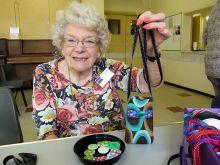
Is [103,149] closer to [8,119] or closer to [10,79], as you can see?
[8,119]

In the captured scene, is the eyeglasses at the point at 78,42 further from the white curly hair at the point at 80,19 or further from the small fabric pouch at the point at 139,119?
the small fabric pouch at the point at 139,119

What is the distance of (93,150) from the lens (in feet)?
2.43

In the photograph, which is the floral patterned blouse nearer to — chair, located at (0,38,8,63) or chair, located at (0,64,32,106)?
chair, located at (0,64,32,106)

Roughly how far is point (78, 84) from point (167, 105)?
2863 millimetres

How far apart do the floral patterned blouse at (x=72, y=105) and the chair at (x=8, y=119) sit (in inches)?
10.3

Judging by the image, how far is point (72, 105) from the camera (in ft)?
3.60

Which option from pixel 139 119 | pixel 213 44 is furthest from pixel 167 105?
pixel 139 119

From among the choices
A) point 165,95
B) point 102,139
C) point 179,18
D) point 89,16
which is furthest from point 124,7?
point 102,139

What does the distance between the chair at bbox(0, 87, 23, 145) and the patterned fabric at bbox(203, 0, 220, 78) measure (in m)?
1.69

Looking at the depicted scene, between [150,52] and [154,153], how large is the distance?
416 millimetres

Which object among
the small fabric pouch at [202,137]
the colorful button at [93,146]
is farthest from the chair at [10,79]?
the small fabric pouch at [202,137]

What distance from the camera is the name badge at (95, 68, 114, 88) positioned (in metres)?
1.16

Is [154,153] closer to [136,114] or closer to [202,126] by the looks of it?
[136,114]

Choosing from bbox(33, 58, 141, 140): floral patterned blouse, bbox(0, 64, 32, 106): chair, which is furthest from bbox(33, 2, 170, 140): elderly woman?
bbox(0, 64, 32, 106): chair
